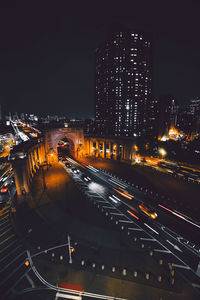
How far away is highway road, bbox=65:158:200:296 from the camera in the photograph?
13477 mm

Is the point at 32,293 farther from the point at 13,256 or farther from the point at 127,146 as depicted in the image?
the point at 127,146

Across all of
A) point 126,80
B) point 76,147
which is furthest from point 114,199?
point 126,80

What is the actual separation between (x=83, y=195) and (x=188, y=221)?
16468mm

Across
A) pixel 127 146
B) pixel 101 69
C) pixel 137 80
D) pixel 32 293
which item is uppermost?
pixel 101 69

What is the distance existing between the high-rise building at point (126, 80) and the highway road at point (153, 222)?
236 ft

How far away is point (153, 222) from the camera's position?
18109mm

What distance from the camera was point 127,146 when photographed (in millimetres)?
40219

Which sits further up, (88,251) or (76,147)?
(76,147)

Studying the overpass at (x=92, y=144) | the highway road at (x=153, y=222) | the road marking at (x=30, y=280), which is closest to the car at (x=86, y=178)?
the highway road at (x=153, y=222)

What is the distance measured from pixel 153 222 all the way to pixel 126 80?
10583 cm

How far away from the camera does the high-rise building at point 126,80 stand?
325 feet

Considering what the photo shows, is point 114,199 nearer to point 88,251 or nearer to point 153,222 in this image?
point 153,222

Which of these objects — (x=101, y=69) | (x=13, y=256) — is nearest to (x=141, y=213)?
(x=13, y=256)

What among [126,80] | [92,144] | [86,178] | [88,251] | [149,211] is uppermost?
[126,80]
